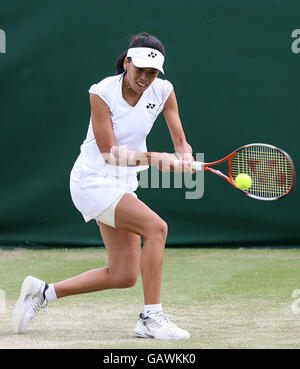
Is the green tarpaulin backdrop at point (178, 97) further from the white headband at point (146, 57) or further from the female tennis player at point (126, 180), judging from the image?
the white headband at point (146, 57)

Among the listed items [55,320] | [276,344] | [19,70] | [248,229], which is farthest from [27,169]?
[276,344]

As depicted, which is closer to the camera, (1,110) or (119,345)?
(119,345)

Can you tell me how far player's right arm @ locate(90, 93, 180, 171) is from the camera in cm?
361

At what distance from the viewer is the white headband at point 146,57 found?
3.60 meters

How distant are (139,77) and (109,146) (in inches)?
12.9

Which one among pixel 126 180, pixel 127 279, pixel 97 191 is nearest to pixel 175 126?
pixel 126 180

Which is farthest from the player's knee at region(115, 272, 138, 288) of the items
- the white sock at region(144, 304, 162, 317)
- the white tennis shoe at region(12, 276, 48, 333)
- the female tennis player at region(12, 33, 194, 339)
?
the white tennis shoe at region(12, 276, 48, 333)

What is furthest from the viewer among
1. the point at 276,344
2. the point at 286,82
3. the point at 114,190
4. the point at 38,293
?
the point at 286,82

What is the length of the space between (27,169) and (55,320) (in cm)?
263

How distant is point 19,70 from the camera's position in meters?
6.54

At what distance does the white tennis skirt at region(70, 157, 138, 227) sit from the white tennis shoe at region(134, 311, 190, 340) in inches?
17.4

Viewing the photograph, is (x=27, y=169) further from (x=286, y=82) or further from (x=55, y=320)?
A: (x=55, y=320)

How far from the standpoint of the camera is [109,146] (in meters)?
3.67

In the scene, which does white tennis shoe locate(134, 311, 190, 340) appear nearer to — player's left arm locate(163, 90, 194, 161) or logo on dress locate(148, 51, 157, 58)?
player's left arm locate(163, 90, 194, 161)
